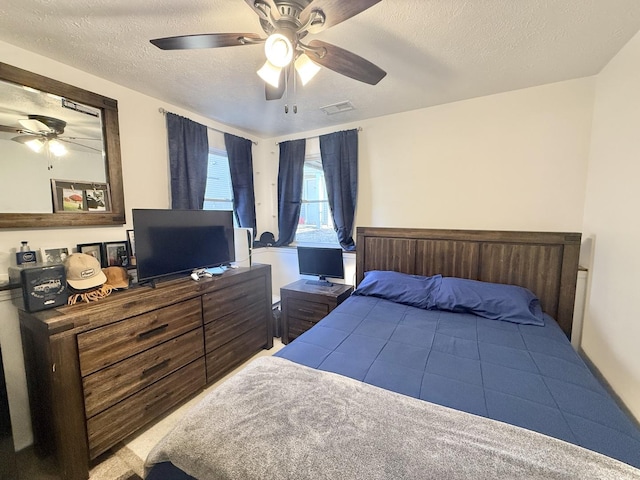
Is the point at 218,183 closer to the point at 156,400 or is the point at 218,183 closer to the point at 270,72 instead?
the point at 270,72

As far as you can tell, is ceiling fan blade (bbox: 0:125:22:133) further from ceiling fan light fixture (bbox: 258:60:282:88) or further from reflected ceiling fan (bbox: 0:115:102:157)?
ceiling fan light fixture (bbox: 258:60:282:88)

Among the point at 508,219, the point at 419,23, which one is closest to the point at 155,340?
Answer: the point at 419,23

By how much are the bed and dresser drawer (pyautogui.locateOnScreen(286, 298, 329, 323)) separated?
66 centimetres

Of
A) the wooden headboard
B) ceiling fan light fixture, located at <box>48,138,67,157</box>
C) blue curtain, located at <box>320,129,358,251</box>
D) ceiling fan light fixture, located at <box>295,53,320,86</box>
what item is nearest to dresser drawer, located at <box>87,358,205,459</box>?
ceiling fan light fixture, located at <box>48,138,67,157</box>

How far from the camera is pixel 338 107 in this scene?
257 centimetres

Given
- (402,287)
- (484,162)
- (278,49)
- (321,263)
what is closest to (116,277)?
(278,49)

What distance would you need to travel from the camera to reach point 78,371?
55.8 inches

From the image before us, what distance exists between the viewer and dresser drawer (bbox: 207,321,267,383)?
7.15 ft

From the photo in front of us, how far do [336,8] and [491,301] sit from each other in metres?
2.10

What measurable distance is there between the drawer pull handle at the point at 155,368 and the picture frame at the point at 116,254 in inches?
31.8

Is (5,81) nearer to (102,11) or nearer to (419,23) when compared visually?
(102,11)

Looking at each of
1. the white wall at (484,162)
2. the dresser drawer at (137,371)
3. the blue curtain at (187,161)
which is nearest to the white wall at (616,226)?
the white wall at (484,162)

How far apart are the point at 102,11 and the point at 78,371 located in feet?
6.26

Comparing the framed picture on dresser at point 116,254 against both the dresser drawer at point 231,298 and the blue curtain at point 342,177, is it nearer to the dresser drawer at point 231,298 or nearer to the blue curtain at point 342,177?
the dresser drawer at point 231,298
